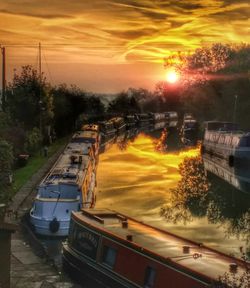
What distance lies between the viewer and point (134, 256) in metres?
12.9

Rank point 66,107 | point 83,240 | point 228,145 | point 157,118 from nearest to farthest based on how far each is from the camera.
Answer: point 83,240 < point 228,145 < point 66,107 < point 157,118

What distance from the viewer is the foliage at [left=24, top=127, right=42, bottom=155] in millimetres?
40987

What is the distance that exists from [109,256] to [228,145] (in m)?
37.0

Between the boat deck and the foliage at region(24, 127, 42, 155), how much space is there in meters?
25.2

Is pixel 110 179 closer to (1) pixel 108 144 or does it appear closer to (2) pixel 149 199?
(2) pixel 149 199

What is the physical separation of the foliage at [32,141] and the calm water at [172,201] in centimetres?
494

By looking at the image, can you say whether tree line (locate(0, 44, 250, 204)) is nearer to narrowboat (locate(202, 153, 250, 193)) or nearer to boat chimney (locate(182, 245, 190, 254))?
A: boat chimney (locate(182, 245, 190, 254))

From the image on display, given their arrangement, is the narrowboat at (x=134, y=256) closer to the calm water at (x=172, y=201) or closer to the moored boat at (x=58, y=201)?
the moored boat at (x=58, y=201)

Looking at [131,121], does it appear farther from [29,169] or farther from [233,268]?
[233,268]

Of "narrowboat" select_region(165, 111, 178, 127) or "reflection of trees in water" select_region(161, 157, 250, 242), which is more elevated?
"narrowboat" select_region(165, 111, 178, 127)

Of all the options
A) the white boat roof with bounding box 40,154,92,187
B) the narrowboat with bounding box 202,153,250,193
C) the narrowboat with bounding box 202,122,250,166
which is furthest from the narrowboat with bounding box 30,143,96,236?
the narrowboat with bounding box 202,122,250,166

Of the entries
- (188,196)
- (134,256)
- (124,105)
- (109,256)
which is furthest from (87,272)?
(124,105)

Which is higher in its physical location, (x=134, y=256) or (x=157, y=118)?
(x=157, y=118)

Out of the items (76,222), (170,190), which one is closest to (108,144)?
(170,190)
